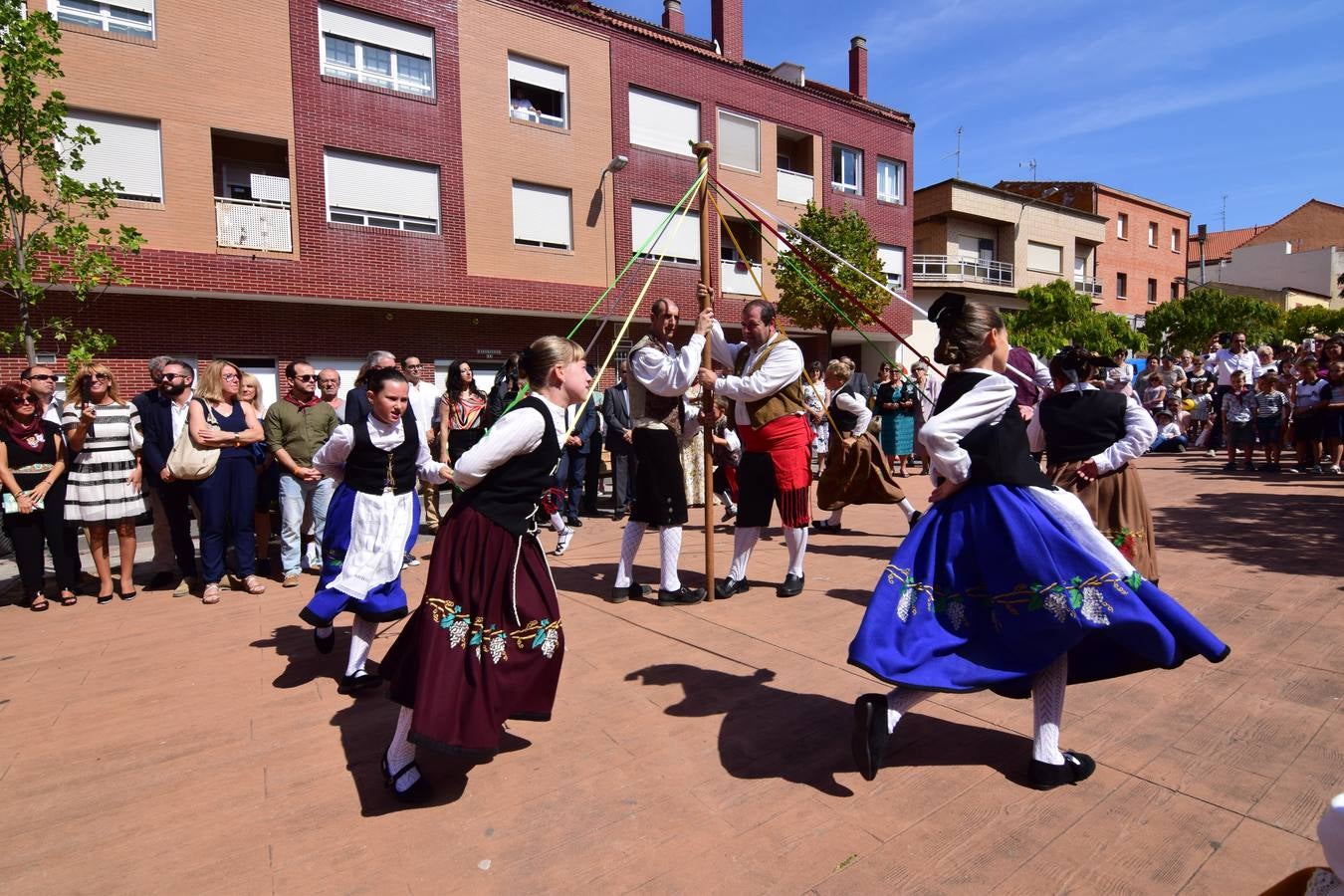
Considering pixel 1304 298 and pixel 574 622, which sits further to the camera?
pixel 1304 298

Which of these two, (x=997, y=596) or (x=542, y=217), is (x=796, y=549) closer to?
(x=997, y=596)

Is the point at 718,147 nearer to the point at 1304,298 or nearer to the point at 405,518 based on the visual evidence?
the point at 405,518

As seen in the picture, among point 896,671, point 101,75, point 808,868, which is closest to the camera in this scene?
point 808,868

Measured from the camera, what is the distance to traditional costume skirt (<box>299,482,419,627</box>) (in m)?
3.98

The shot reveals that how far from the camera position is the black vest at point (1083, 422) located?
4.43 m

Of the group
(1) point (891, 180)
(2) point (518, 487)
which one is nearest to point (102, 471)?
(2) point (518, 487)

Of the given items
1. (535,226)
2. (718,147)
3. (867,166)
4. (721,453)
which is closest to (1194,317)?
(867,166)

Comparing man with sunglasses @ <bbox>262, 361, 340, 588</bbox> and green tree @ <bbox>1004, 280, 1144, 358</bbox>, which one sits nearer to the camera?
man with sunglasses @ <bbox>262, 361, 340, 588</bbox>

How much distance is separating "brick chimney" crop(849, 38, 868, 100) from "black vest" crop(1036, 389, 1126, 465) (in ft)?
82.7

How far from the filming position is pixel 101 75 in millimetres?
13359

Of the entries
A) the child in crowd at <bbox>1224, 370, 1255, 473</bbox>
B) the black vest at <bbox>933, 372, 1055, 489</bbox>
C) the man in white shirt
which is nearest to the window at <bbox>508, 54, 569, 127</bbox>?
the man in white shirt

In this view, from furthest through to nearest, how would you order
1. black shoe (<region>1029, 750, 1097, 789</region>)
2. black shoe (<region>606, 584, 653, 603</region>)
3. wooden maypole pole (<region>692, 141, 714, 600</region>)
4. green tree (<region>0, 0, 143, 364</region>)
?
1. green tree (<region>0, 0, 143, 364</region>)
2. black shoe (<region>606, 584, 653, 603</region>)
3. wooden maypole pole (<region>692, 141, 714, 600</region>)
4. black shoe (<region>1029, 750, 1097, 789</region>)

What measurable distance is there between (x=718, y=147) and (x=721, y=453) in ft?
49.6

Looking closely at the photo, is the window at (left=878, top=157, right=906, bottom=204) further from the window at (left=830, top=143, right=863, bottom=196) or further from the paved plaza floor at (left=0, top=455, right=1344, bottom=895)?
the paved plaza floor at (left=0, top=455, right=1344, bottom=895)
